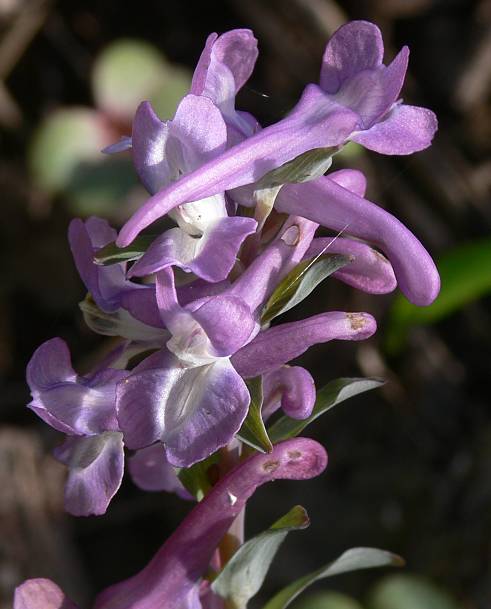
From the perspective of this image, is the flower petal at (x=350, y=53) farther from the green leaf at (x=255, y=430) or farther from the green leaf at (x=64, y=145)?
the green leaf at (x=64, y=145)

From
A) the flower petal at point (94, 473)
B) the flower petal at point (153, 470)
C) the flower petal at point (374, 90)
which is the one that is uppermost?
the flower petal at point (374, 90)

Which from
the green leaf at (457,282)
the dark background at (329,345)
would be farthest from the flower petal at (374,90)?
the dark background at (329,345)

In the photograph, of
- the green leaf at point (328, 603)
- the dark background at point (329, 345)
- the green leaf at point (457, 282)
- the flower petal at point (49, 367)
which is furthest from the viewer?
the dark background at point (329, 345)

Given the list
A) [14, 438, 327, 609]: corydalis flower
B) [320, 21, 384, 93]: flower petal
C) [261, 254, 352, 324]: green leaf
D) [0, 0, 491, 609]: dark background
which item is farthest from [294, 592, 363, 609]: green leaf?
[320, 21, 384, 93]: flower petal

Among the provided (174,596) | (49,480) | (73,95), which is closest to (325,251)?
(174,596)

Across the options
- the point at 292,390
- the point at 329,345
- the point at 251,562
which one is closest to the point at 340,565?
the point at 251,562

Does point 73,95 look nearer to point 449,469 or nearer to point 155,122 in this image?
point 449,469
